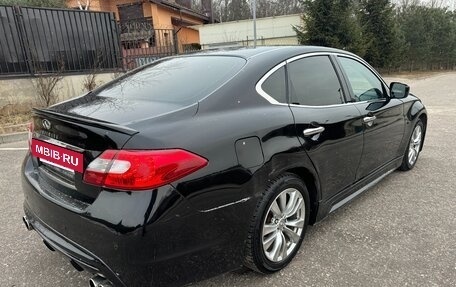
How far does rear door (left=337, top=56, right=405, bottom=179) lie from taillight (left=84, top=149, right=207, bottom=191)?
2050 millimetres

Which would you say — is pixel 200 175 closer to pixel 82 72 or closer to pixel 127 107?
pixel 127 107

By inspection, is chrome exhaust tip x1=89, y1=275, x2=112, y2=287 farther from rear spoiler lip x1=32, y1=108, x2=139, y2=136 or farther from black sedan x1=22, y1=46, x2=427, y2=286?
rear spoiler lip x1=32, y1=108, x2=139, y2=136

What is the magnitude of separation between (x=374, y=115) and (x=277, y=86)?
1.32 meters

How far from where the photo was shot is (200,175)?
6.45ft

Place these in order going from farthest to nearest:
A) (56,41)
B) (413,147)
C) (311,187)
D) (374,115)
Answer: (56,41)
(413,147)
(374,115)
(311,187)

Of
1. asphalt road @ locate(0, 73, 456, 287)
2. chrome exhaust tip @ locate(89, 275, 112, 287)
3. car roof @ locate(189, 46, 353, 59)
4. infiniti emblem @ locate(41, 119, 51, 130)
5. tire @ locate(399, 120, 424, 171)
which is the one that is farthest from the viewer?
tire @ locate(399, 120, 424, 171)

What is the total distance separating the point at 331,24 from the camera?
67.2 ft

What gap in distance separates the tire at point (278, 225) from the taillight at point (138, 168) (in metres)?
0.68

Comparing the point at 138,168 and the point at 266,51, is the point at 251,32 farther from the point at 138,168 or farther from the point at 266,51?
the point at 138,168

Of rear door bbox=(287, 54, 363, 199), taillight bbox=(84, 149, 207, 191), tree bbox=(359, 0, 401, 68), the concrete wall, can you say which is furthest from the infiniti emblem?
tree bbox=(359, 0, 401, 68)

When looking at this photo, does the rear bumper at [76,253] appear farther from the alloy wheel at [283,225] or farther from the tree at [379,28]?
the tree at [379,28]

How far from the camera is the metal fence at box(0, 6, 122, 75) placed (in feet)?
29.0

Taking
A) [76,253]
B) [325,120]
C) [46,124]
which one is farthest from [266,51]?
[76,253]

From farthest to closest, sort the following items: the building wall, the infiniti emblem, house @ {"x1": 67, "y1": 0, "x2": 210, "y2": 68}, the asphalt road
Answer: the building wall → house @ {"x1": 67, "y1": 0, "x2": 210, "y2": 68} → the asphalt road → the infiniti emblem
